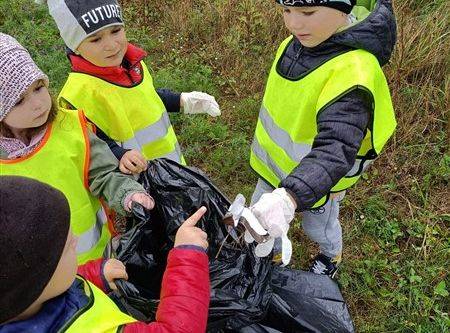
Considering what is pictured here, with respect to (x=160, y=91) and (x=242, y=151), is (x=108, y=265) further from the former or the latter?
(x=242, y=151)

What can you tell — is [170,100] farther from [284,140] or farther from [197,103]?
[284,140]

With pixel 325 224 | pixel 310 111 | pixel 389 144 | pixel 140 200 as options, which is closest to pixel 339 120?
pixel 310 111

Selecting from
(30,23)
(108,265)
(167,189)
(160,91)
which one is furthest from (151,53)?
(108,265)

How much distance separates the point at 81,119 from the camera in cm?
183

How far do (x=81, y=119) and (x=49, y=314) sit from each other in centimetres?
89

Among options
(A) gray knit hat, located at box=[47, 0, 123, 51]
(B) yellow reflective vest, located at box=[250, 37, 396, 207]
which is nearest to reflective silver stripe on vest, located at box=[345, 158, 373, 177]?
(B) yellow reflective vest, located at box=[250, 37, 396, 207]

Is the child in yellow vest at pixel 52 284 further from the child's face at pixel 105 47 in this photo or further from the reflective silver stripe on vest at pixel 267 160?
the child's face at pixel 105 47

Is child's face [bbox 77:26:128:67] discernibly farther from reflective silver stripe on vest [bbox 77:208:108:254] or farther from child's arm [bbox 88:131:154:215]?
reflective silver stripe on vest [bbox 77:208:108:254]

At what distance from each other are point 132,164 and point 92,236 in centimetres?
32

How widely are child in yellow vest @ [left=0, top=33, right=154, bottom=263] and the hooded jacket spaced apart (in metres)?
0.55

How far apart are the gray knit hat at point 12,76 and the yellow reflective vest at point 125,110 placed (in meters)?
0.42

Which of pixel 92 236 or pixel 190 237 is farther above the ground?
pixel 190 237

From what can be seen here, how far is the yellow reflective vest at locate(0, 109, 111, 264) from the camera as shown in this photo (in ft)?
5.62

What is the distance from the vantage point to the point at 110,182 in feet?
5.87
